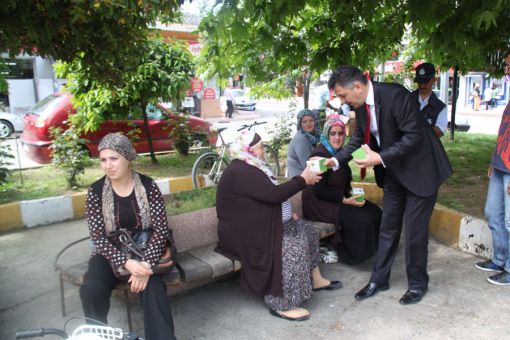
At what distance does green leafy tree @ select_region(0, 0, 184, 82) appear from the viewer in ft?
11.4

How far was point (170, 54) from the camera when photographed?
25.8 feet

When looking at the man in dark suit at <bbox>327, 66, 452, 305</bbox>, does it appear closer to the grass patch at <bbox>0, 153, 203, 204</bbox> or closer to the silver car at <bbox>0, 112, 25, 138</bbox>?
the grass patch at <bbox>0, 153, 203, 204</bbox>

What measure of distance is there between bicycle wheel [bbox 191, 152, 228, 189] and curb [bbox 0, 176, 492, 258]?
0.21m

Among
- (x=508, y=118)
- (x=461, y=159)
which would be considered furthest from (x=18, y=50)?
(x=461, y=159)

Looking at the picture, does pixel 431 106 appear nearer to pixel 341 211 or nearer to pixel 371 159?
pixel 341 211

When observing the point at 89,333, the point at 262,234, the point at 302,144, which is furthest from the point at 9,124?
the point at 89,333

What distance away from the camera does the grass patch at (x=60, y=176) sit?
244 inches

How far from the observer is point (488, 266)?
4047 millimetres

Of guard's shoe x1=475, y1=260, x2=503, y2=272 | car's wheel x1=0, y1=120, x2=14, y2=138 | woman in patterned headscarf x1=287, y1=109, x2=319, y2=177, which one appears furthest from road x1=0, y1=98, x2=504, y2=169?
guard's shoe x1=475, y1=260, x2=503, y2=272

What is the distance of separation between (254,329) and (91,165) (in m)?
5.89

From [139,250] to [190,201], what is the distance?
1.24 meters

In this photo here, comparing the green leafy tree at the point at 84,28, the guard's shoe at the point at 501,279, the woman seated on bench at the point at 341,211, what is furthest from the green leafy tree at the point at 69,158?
the guard's shoe at the point at 501,279

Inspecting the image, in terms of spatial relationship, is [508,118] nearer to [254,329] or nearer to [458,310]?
[458,310]

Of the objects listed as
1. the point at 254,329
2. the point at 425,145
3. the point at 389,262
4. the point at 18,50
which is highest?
the point at 18,50
